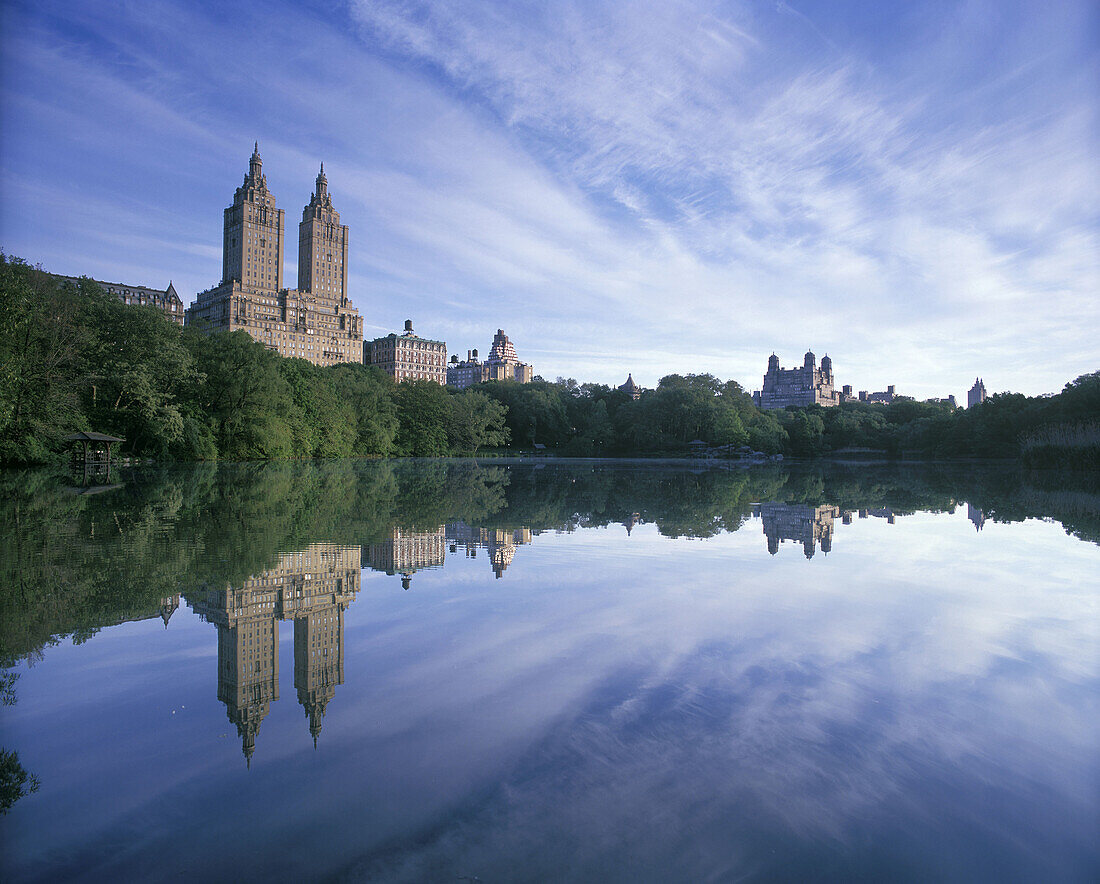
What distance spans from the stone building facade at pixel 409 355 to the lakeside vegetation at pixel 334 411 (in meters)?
58.2

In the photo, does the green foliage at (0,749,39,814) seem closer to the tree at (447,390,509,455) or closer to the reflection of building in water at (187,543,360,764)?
the reflection of building in water at (187,543,360,764)

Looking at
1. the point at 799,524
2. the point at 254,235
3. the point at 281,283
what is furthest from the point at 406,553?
the point at 281,283

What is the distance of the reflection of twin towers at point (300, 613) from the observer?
14.8 feet

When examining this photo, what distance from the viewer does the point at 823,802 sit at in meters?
3.31

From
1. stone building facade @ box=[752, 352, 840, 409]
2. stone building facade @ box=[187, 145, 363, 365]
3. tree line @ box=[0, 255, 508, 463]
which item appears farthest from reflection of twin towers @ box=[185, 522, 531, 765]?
stone building facade @ box=[752, 352, 840, 409]

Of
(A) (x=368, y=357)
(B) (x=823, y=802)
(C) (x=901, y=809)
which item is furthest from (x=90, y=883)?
(A) (x=368, y=357)

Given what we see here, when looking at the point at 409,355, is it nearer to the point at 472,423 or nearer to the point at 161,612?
the point at 472,423

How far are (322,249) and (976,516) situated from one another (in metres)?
160

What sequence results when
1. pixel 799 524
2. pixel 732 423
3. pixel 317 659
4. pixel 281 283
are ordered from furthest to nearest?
pixel 281 283 < pixel 732 423 < pixel 799 524 < pixel 317 659

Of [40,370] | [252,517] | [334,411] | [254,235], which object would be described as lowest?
[252,517]

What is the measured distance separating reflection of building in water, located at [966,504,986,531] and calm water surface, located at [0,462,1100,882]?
5.30 metres

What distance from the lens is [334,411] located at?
52.7 metres

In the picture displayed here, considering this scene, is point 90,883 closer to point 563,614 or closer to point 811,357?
point 563,614

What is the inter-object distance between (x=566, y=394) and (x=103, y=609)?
8673cm
